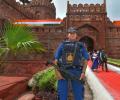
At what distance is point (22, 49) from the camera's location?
26.2ft

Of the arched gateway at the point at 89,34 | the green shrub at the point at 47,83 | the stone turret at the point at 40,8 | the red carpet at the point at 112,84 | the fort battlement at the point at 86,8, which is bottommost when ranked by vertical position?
the red carpet at the point at 112,84

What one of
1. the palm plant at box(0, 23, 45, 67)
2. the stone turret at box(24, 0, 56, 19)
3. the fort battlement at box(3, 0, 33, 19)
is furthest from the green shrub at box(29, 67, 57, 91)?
the stone turret at box(24, 0, 56, 19)

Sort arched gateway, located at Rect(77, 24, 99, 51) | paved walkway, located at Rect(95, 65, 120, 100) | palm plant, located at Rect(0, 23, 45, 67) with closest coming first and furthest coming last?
1. paved walkway, located at Rect(95, 65, 120, 100)
2. palm plant, located at Rect(0, 23, 45, 67)
3. arched gateway, located at Rect(77, 24, 99, 51)

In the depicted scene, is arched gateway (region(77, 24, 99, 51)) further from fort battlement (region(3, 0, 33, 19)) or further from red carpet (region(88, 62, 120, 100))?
red carpet (region(88, 62, 120, 100))

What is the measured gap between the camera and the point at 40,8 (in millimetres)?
55844

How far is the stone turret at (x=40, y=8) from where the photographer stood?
5553 centimetres

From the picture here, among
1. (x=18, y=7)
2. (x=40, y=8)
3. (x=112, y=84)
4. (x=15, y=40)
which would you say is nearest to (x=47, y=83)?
(x=15, y=40)

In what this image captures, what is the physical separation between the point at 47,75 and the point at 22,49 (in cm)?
81

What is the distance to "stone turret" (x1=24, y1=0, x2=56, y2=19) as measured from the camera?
55.5 meters

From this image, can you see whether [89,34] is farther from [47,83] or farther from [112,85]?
[47,83]

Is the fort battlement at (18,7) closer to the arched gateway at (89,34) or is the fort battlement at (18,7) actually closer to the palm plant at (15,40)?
the arched gateway at (89,34)

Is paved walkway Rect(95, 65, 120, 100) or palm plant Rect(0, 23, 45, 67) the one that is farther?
palm plant Rect(0, 23, 45, 67)

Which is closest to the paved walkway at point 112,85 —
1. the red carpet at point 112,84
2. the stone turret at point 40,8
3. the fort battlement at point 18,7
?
the red carpet at point 112,84

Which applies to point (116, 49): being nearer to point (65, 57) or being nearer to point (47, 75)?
point (47, 75)
